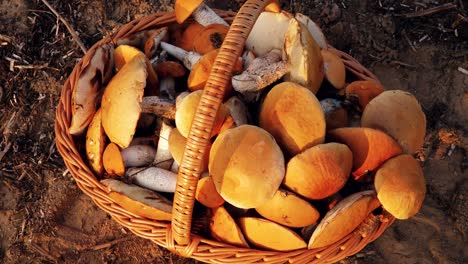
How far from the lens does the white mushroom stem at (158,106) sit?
7.02 ft

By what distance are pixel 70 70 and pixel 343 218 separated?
214 centimetres

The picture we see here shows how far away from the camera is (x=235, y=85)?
2.09m

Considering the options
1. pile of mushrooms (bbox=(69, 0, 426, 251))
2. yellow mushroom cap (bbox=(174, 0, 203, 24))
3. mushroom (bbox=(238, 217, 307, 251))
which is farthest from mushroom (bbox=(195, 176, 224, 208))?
yellow mushroom cap (bbox=(174, 0, 203, 24))

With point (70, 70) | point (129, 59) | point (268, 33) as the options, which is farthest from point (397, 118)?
point (70, 70)

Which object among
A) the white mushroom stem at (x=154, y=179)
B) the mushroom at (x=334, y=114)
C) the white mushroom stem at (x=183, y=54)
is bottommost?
the white mushroom stem at (x=154, y=179)

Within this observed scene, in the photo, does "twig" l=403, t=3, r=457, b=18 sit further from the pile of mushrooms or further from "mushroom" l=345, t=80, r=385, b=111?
"mushroom" l=345, t=80, r=385, b=111

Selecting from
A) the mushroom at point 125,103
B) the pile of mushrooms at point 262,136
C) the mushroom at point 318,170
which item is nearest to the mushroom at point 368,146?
the pile of mushrooms at point 262,136

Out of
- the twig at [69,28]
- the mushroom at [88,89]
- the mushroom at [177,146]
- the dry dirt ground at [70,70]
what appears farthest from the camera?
the twig at [69,28]

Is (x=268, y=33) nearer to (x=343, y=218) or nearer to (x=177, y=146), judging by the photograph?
(x=177, y=146)

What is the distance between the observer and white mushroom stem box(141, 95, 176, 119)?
A: 214cm

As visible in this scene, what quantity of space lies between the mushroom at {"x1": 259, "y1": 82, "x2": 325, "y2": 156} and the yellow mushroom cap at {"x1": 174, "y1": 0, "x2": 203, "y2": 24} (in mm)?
696

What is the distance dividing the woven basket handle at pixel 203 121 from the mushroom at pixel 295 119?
28cm

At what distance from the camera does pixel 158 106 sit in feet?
7.03

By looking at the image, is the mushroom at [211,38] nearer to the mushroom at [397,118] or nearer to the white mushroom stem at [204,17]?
the white mushroom stem at [204,17]
